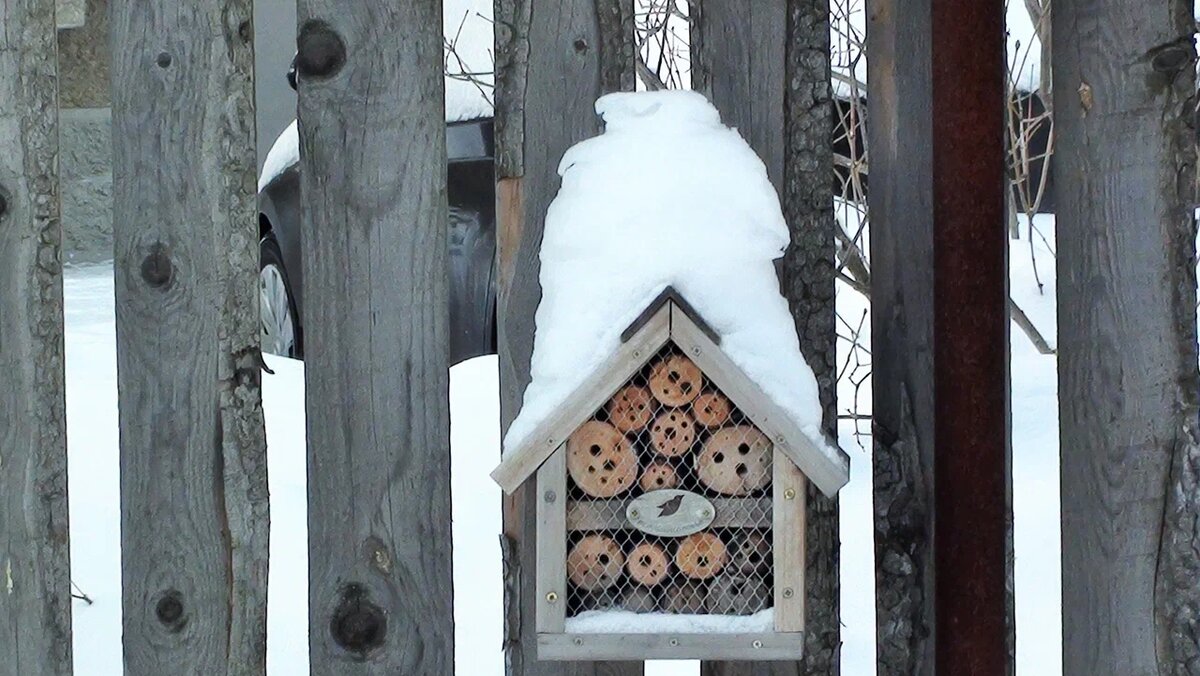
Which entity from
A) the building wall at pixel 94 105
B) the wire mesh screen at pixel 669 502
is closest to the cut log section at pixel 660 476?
the wire mesh screen at pixel 669 502

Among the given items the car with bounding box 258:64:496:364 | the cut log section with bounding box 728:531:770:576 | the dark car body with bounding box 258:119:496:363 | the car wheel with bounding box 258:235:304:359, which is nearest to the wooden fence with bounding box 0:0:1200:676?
the cut log section with bounding box 728:531:770:576

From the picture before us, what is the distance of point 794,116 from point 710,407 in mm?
493

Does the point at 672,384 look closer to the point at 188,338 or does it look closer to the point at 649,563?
the point at 649,563

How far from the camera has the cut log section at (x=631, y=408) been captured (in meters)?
1.58

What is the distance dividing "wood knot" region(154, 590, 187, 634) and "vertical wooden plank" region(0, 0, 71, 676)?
173mm

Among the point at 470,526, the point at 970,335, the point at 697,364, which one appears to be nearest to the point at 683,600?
the point at 697,364

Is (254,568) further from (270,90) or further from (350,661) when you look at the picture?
(270,90)

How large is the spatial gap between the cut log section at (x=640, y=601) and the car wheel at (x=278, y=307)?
3223 millimetres

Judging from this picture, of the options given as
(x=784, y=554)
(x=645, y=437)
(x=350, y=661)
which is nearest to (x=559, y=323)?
(x=645, y=437)

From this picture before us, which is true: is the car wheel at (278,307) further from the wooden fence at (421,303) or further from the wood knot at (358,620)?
the wood knot at (358,620)

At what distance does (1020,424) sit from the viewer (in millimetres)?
3594

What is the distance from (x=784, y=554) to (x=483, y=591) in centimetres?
171

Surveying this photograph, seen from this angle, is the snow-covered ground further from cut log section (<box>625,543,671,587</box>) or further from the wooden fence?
cut log section (<box>625,543,671,587</box>)

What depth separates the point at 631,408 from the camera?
158cm
